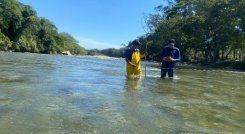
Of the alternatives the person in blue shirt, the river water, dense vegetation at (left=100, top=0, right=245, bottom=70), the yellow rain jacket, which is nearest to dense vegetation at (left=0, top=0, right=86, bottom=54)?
dense vegetation at (left=100, top=0, right=245, bottom=70)

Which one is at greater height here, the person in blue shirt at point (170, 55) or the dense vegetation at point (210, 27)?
the dense vegetation at point (210, 27)

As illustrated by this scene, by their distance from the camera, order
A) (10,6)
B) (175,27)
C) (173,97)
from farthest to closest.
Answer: (10,6) < (175,27) < (173,97)

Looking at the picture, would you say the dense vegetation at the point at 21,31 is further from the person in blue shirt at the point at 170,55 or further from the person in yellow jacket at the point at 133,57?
the person in yellow jacket at the point at 133,57

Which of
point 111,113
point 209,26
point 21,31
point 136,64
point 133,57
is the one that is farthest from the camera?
point 21,31

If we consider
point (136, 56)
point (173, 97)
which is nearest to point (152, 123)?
point (173, 97)

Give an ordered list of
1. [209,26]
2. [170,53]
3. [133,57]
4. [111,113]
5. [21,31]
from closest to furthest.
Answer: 1. [111,113]
2. [133,57]
3. [170,53]
4. [209,26]
5. [21,31]

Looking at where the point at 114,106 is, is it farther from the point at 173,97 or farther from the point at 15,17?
the point at 15,17

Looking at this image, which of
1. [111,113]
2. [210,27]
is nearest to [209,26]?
[210,27]

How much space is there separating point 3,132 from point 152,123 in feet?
7.33

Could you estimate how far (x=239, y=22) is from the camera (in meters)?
45.9

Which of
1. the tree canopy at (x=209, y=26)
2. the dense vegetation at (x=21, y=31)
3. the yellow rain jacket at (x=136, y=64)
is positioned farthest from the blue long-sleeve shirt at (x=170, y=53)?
the dense vegetation at (x=21, y=31)

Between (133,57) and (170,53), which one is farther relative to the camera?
(170,53)

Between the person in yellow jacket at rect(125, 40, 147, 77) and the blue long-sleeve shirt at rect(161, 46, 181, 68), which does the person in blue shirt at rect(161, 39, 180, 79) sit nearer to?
the blue long-sleeve shirt at rect(161, 46, 181, 68)

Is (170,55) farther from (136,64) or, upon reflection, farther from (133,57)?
(133,57)
